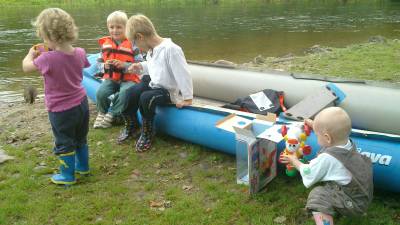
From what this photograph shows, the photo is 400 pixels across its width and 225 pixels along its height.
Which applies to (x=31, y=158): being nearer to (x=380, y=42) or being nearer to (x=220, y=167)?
(x=220, y=167)

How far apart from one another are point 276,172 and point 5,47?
13.0 metres

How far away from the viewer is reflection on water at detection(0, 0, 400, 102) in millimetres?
13180

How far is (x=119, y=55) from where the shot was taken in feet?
18.0

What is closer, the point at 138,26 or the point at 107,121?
the point at 138,26

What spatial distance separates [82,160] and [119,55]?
174cm

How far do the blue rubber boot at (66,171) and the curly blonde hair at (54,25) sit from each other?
109cm

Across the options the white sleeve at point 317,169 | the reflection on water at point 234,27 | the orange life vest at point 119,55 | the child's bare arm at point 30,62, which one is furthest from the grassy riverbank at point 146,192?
the reflection on water at point 234,27

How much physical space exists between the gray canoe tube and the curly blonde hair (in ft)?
7.78

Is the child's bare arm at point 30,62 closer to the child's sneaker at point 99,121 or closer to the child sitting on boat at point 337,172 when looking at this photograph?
the child's sneaker at point 99,121

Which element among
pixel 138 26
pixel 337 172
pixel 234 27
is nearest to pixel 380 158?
pixel 337 172

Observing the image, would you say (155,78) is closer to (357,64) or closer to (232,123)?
(232,123)

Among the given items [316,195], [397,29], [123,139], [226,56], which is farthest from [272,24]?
[316,195]

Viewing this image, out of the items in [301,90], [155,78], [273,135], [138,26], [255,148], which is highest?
[138,26]

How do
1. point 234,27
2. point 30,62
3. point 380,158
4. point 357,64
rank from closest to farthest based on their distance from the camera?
point 380,158, point 30,62, point 357,64, point 234,27
